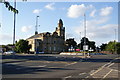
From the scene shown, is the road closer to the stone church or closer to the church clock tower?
the stone church

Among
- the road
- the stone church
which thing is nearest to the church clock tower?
the stone church

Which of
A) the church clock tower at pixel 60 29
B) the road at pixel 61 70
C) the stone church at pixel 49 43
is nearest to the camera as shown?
the road at pixel 61 70

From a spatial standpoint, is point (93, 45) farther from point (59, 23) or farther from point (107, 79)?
point (107, 79)

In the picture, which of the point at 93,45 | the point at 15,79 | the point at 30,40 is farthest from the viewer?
the point at 93,45

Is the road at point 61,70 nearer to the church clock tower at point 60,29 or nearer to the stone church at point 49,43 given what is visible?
the stone church at point 49,43

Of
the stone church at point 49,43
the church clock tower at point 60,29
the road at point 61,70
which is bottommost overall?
the road at point 61,70

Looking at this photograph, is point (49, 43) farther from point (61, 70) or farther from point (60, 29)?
point (61, 70)

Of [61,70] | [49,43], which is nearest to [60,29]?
[49,43]

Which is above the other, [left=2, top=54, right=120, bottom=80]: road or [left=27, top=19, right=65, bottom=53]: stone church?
[left=27, top=19, right=65, bottom=53]: stone church

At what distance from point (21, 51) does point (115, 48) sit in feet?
182

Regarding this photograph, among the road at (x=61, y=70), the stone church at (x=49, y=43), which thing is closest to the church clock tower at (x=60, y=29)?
the stone church at (x=49, y=43)

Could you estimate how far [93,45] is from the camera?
15275 centimetres

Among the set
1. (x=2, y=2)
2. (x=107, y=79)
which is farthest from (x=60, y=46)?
(x=2, y=2)

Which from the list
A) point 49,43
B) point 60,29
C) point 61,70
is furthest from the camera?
point 60,29
